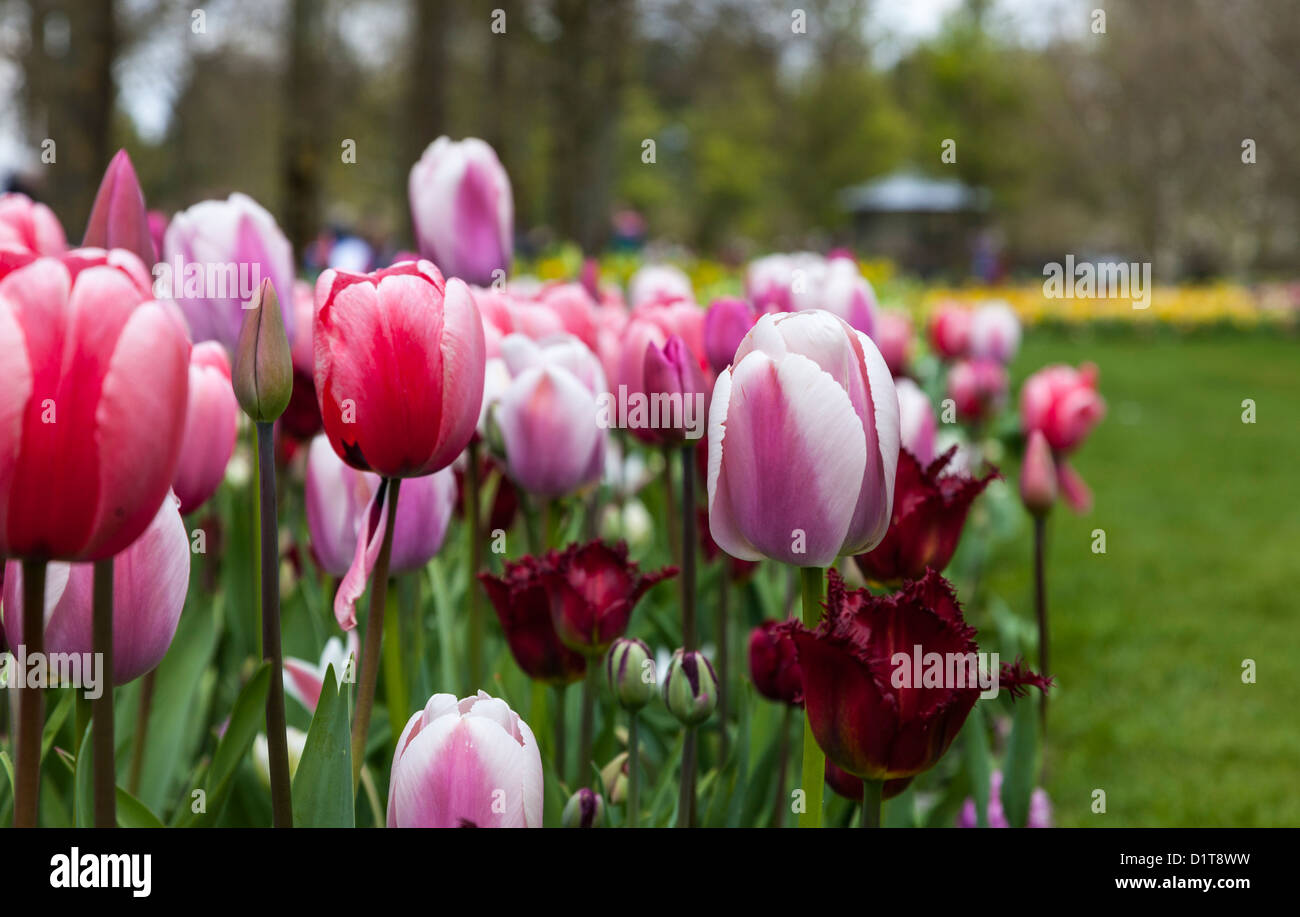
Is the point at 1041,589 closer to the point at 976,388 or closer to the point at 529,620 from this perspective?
the point at 529,620

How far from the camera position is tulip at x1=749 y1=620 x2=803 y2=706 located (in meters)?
1.43

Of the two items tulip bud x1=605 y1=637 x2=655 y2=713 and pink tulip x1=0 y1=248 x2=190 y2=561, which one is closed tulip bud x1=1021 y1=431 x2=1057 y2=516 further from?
pink tulip x1=0 y1=248 x2=190 y2=561

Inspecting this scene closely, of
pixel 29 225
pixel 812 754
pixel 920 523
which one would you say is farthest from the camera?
pixel 29 225

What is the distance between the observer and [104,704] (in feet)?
2.92

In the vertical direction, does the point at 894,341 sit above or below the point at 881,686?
above

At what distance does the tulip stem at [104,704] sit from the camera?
2.70 ft

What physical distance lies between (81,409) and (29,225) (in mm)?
824

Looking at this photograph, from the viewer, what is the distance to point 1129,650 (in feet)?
15.9

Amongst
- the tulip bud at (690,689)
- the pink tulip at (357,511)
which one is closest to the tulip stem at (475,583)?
the pink tulip at (357,511)

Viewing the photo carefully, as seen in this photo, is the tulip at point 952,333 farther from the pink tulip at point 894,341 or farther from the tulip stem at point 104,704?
the tulip stem at point 104,704

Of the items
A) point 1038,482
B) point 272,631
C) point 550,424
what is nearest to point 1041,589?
point 1038,482

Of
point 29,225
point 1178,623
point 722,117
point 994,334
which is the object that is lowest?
point 1178,623

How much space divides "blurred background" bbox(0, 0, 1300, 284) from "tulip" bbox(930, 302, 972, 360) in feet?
4.88

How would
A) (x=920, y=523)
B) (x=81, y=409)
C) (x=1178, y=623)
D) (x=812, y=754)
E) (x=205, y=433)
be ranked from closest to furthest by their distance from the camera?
(x=81, y=409) → (x=812, y=754) → (x=205, y=433) → (x=920, y=523) → (x=1178, y=623)
